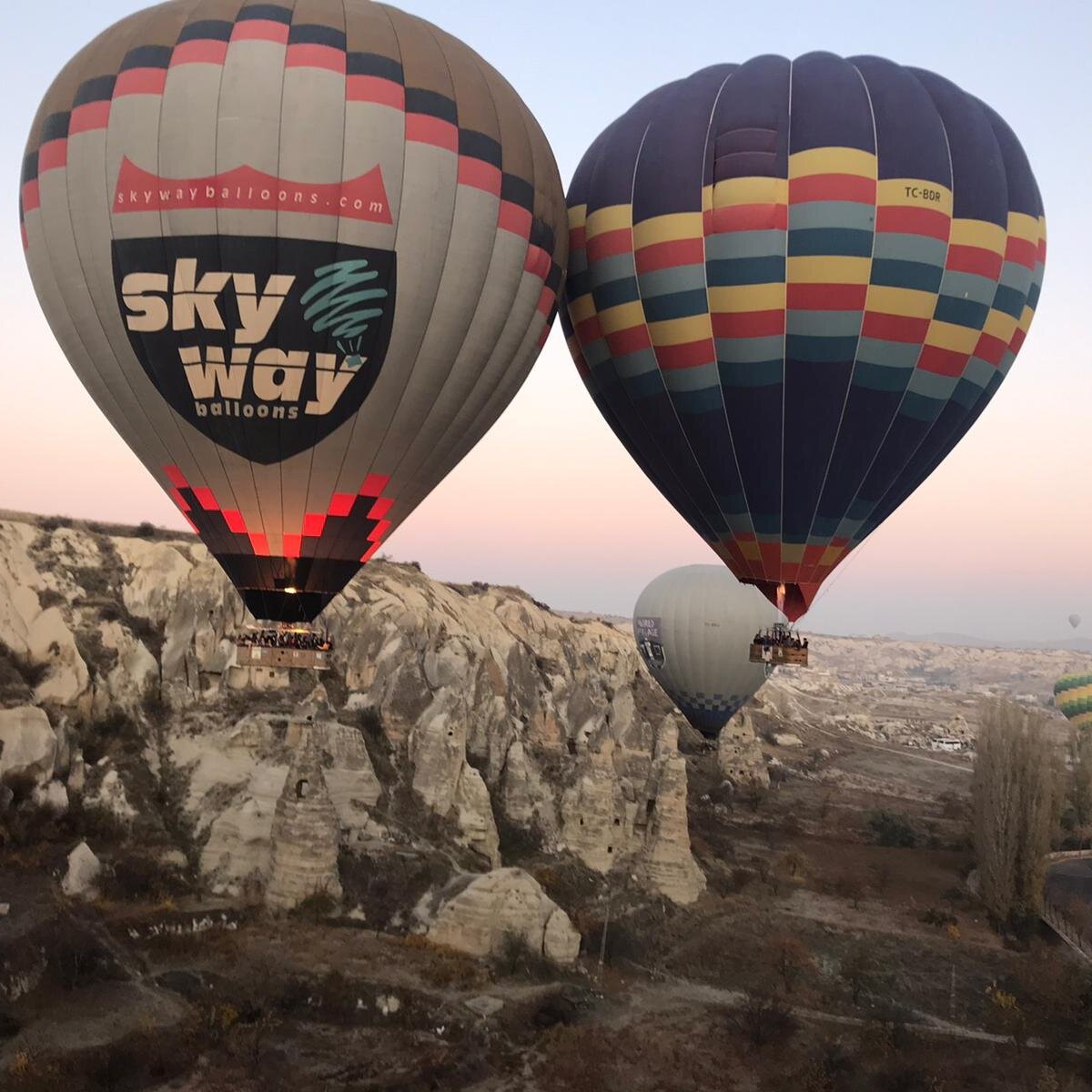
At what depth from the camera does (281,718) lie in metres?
26.9

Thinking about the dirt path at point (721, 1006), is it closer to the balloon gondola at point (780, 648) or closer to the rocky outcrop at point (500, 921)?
the rocky outcrop at point (500, 921)

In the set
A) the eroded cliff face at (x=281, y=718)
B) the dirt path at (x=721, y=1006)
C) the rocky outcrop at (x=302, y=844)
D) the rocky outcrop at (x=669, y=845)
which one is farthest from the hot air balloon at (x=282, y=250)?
the rocky outcrop at (x=669, y=845)

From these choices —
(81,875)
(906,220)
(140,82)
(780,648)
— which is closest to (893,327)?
(906,220)

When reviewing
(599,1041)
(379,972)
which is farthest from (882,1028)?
(379,972)

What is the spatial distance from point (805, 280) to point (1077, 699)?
58.1 meters

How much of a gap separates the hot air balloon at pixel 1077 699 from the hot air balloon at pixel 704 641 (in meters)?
32.2

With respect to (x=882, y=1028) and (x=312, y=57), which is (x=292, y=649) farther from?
(x=882, y=1028)

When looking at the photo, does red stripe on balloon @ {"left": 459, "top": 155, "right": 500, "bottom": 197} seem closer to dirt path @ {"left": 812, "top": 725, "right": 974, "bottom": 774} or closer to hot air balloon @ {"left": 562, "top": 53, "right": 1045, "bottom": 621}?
hot air balloon @ {"left": 562, "top": 53, "right": 1045, "bottom": 621}

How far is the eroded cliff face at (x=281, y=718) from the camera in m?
25.5

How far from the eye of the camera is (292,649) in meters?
16.7

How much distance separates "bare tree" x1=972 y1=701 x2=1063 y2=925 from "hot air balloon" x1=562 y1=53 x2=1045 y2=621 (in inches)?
712

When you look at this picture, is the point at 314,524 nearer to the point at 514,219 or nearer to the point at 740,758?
the point at 514,219

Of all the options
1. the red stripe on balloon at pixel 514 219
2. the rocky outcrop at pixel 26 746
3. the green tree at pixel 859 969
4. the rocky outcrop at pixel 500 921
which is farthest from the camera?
the rocky outcrop at pixel 26 746

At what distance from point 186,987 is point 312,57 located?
1820 centimetres
